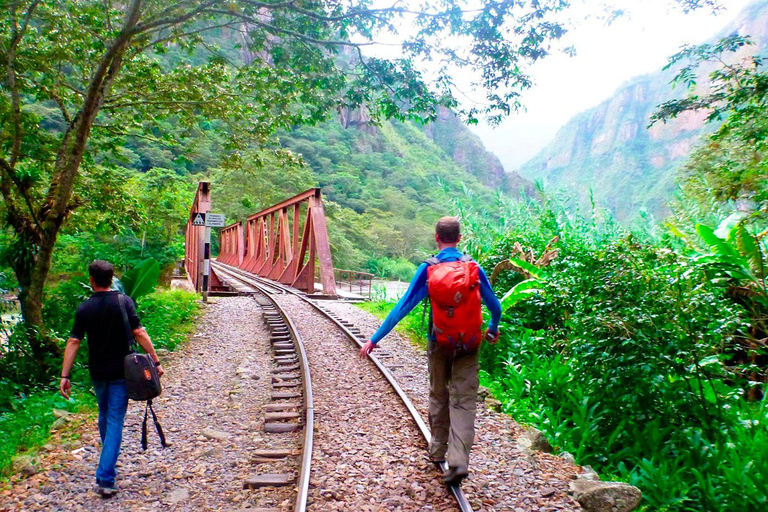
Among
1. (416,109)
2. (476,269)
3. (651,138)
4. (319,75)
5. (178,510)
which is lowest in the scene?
(178,510)

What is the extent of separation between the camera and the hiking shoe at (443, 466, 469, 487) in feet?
8.94

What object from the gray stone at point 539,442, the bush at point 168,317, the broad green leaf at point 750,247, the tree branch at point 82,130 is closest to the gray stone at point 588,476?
the gray stone at point 539,442

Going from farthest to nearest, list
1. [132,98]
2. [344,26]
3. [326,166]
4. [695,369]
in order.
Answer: [326,166] < [132,98] < [344,26] < [695,369]

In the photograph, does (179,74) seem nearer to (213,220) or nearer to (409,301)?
(213,220)

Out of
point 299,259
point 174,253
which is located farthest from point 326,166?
point 299,259

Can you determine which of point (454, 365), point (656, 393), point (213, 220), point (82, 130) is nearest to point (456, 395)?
point (454, 365)

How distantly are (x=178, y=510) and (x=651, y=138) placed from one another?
251 ft

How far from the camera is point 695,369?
11.3 feet

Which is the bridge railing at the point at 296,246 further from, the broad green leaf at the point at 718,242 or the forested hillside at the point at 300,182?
the broad green leaf at the point at 718,242

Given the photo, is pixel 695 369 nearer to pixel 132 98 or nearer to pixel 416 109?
pixel 416 109

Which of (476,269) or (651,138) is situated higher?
(651,138)

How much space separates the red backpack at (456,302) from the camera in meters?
2.59

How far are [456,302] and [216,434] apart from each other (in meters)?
2.40

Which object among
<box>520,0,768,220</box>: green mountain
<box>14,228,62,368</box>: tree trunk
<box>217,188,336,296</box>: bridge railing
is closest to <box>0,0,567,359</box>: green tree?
<box>14,228,62,368</box>: tree trunk
